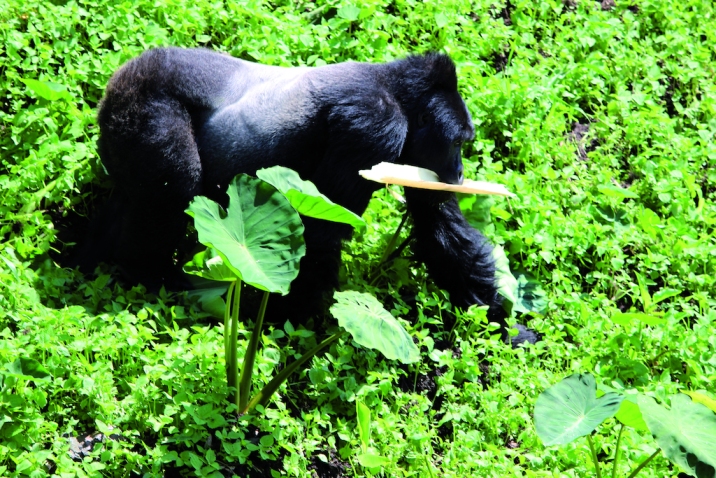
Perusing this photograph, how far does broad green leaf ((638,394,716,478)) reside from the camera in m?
2.77

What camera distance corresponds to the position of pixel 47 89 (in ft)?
14.1

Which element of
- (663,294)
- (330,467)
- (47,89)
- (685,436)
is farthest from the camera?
(47,89)

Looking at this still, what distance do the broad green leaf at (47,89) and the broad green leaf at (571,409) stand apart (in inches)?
113

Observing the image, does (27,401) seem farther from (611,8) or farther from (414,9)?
(611,8)

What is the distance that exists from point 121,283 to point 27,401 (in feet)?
3.73

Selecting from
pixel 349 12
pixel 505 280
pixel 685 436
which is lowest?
pixel 505 280

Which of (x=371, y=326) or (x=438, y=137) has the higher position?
(x=438, y=137)

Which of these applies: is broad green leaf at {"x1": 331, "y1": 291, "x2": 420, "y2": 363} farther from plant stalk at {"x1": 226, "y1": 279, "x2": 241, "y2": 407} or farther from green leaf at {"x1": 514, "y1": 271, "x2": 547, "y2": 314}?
green leaf at {"x1": 514, "y1": 271, "x2": 547, "y2": 314}

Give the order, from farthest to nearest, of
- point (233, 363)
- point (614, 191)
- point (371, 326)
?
point (614, 191) < point (233, 363) < point (371, 326)

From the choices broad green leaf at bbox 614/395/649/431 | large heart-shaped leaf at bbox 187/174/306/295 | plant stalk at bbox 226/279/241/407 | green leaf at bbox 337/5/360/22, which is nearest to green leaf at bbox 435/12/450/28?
green leaf at bbox 337/5/360/22

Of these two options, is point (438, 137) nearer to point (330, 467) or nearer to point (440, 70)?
point (440, 70)

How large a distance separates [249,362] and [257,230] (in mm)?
515

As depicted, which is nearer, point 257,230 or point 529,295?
point 257,230

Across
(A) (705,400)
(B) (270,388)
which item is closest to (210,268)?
(B) (270,388)
